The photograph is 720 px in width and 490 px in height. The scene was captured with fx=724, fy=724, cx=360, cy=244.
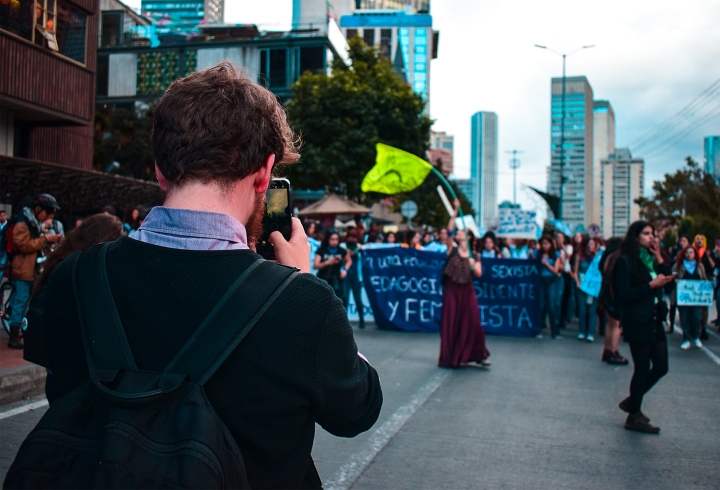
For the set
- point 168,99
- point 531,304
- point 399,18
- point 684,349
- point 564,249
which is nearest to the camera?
point 168,99

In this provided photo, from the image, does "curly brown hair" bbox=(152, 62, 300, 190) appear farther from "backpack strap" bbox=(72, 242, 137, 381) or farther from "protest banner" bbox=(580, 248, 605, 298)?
"protest banner" bbox=(580, 248, 605, 298)

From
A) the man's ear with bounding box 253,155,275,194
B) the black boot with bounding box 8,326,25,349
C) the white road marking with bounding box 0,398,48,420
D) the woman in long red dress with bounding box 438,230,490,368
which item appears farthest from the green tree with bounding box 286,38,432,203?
the man's ear with bounding box 253,155,275,194

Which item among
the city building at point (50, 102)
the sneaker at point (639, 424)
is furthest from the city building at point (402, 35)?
the sneaker at point (639, 424)

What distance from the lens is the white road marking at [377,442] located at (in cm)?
451

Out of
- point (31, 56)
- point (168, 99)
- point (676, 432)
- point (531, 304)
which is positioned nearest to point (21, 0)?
point (31, 56)

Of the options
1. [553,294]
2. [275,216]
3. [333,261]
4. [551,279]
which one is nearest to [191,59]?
[333,261]

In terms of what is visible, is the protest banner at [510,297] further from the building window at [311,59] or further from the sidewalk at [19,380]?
the building window at [311,59]

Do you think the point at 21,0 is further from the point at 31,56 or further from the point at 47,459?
the point at 47,459

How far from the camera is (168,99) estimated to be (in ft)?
5.04

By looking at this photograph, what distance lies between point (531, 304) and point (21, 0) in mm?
12245

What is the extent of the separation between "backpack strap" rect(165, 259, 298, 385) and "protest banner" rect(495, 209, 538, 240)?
1914 cm

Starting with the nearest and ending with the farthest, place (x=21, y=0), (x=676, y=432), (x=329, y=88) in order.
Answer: (x=676, y=432) → (x=21, y=0) → (x=329, y=88)

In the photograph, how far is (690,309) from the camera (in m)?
11.4

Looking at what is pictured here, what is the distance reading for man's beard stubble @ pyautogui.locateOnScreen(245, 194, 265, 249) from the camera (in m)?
1.61
